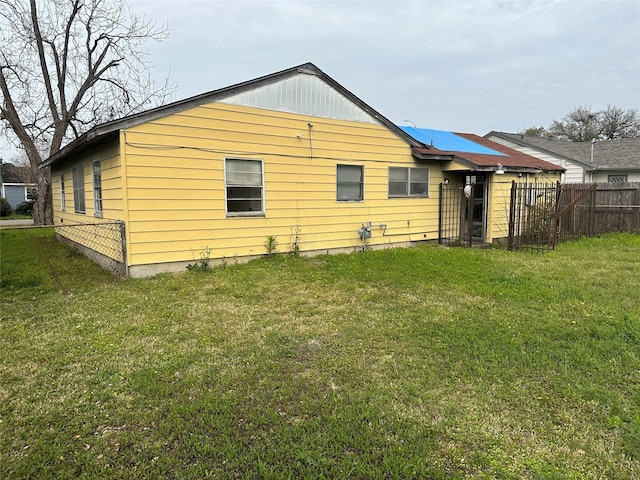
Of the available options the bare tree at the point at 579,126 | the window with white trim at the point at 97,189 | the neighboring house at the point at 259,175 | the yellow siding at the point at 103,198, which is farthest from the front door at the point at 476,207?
the bare tree at the point at 579,126


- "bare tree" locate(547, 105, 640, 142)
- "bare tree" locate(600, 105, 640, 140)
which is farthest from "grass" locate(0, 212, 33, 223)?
"bare tree" locate(600, 105, 640, 140)

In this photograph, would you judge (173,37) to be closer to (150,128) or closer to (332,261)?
(150,128)

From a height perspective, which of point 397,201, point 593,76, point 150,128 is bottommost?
point 397,201

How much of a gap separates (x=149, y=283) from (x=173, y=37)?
14.2 meters

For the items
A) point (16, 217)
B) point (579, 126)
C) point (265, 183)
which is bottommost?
point (16, 217)

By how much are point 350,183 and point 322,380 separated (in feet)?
22.7

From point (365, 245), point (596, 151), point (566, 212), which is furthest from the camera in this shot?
point (596, 151)

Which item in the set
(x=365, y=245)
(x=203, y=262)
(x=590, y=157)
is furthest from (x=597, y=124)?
(x=203, y=262)

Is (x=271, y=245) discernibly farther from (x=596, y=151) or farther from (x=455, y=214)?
(x=596, y=151)

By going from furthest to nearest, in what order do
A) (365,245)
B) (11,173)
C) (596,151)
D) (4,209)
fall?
1. (11,173)
2. (4,209)
3. (596,151)
4. (365,245)

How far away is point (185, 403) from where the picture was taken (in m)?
2.94

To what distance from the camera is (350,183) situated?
31.8 feet

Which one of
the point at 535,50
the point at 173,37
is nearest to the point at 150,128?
the point at 173,37

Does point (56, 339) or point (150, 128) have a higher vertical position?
point (150, 128)
